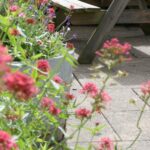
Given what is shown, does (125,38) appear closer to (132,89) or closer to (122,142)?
(132,89)

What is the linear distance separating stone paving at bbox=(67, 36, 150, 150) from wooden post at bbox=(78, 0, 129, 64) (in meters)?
0.16

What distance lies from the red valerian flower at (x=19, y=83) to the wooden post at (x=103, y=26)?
4.65m

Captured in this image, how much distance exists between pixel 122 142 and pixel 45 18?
1.01 metres

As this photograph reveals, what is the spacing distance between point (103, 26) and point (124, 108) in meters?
1.62

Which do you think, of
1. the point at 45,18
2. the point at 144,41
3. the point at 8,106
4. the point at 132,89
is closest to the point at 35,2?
the point at 45,18

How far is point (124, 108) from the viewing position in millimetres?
3941

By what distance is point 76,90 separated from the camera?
4.41 meters

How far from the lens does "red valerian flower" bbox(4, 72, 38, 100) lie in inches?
27.3

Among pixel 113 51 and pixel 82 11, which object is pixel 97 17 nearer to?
pixel 82 11

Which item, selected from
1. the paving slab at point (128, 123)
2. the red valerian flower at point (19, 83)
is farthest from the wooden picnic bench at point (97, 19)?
the red valerian flower at point (19, 83)

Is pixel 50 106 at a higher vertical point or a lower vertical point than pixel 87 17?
higher

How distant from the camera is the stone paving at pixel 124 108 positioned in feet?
10.8

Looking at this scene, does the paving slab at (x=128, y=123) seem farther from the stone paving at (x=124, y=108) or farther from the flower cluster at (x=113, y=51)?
the flower cluster at (x=113, y=51)

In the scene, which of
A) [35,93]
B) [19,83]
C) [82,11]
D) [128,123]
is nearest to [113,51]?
[35,93]
